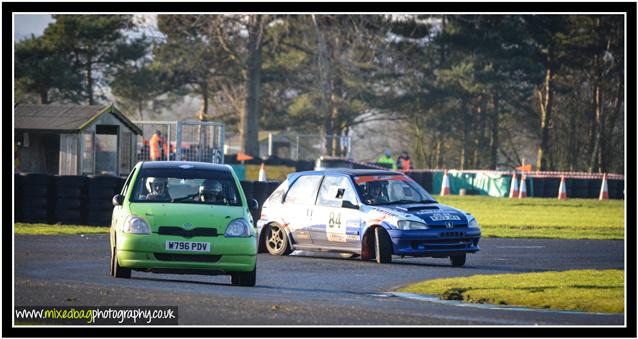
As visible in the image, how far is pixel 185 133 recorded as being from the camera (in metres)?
39.8

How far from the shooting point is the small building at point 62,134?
3319 cm

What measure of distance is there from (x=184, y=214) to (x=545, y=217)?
19.6 meters

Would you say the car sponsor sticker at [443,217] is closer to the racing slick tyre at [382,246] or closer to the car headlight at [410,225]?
the car headlight at [410,225]

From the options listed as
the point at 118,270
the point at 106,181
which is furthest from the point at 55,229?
the point at 118,270

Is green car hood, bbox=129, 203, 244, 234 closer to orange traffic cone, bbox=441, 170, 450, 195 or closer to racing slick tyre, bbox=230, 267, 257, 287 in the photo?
racing slick tyre, bbox=230, 267, 257, 287

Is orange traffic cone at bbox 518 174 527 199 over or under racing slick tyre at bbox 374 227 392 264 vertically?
over

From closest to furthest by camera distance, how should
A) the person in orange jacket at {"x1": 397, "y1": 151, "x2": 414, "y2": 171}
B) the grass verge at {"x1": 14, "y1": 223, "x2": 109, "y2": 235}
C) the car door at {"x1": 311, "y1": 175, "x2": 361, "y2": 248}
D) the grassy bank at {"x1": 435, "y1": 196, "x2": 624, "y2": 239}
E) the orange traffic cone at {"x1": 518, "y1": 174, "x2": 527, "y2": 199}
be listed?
1. the car door at {"x1": 311, "y1": 175, "x2": 361, "y2": 248}
2. the grass verge at {"x1": 14, "y1": 223, "x2": 109, "y2": 235}
3. the grassy bank at {"x1": 435, "y1": 196, "x2": 624, "y2": 239}
4. the orange traffic cone at {"x1": 518, "y1": 174, "x2": 527, "y2": 199}
5. the person in orange jacket at {"x1": 397, "y1": 151, "x2": 414, "y2": 171}

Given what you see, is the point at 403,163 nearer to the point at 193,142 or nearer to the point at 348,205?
the point at 193,142

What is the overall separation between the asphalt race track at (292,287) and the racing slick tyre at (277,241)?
25 cm

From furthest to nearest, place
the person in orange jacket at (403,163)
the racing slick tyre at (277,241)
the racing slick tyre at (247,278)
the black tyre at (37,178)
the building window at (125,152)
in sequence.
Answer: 1. the person in orange jacket at (403,163)
2. the building window at (125,152)
3. the black tyre at (37,178)
4. the racing slick tyre at (277,241)
5. the racing slick tyre at (247,278)

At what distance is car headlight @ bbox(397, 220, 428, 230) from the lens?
16994mm

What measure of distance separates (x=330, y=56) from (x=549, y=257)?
2964 cm

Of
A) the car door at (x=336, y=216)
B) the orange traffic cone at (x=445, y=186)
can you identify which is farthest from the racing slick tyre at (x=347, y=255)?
the orange traffic cone at (x=445, y=186)

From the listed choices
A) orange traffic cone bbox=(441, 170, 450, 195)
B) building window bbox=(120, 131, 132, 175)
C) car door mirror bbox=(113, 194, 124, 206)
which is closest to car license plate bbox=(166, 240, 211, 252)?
car door mirror bbox=(113, 194, 124, 206)
